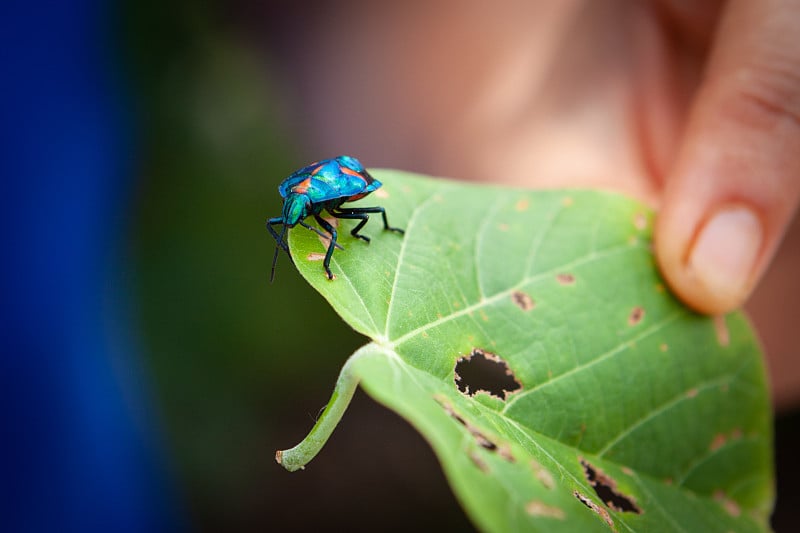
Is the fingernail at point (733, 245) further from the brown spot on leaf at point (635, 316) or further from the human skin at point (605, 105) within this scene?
the brown spot on leaf at point (635, 316)

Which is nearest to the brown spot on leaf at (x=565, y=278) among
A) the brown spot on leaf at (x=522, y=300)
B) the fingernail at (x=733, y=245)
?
the brown spot on leaf at (x=522, y=300)

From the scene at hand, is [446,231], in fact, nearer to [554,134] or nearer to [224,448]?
[554,134]

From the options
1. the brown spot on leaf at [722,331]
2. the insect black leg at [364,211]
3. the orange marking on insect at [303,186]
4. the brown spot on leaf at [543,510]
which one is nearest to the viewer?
the brown spot on leaf at [543,510]


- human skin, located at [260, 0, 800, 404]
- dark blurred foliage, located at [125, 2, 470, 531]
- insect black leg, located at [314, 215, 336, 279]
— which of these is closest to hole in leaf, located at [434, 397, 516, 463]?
insect black leg, located at [314, 215, 336, 279]

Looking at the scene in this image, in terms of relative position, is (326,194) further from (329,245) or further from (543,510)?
(543,510)

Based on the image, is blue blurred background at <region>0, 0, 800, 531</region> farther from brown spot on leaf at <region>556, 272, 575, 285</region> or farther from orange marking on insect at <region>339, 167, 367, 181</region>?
orange marking on insect at <region>339, 167, 367, 181</region>

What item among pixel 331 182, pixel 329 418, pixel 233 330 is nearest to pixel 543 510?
pixel 329 418
